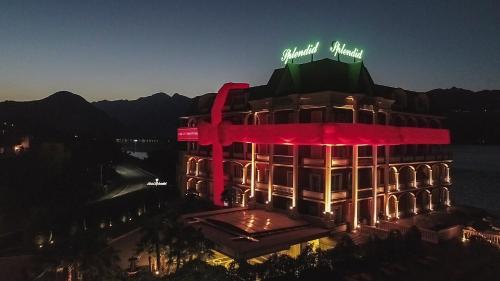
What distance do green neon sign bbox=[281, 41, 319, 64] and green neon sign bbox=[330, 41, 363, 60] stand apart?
5.71 feet

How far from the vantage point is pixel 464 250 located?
29.1 metres

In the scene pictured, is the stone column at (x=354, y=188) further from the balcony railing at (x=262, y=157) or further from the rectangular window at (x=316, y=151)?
the balcony railing at (x=262, y=157)

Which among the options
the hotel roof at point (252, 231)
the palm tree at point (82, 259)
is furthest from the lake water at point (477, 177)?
the palm tree at point (82, 259)

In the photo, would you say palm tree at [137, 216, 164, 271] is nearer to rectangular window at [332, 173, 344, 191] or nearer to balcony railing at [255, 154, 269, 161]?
rectangular window at [332, 173, 344, 191]

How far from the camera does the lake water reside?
7400cm

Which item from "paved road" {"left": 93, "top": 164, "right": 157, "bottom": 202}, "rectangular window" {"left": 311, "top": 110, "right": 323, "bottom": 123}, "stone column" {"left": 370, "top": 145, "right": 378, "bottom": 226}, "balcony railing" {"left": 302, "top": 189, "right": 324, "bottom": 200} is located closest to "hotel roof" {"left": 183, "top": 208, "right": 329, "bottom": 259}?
"balcony railing" {"left": 302, "top": 189, "right": 324, "bottom": 200}

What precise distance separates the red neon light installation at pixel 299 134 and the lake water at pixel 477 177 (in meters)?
28.3

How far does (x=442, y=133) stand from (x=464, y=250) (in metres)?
14.7

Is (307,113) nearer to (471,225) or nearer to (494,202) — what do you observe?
(471,225)

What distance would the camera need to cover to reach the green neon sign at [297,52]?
107ft

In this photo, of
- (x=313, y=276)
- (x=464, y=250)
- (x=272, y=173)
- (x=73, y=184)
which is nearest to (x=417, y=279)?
(x=313, y=276)

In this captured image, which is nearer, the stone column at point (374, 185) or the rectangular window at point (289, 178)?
the stone column at point (374, 185)

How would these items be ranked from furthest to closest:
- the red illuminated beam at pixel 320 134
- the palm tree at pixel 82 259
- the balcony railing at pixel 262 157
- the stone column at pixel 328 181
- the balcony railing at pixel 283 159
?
the balcony railing at pixel 262 157 < the balcony railing at pixel 283 159 < the stone column at pixel 328 181 < the red illuminated beam at pixel 320 134 < the palm tree at pixel 82 259

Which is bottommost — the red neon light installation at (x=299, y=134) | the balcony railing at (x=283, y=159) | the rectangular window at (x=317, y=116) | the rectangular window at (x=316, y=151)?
the balcony railing at (x=283, y=159)
